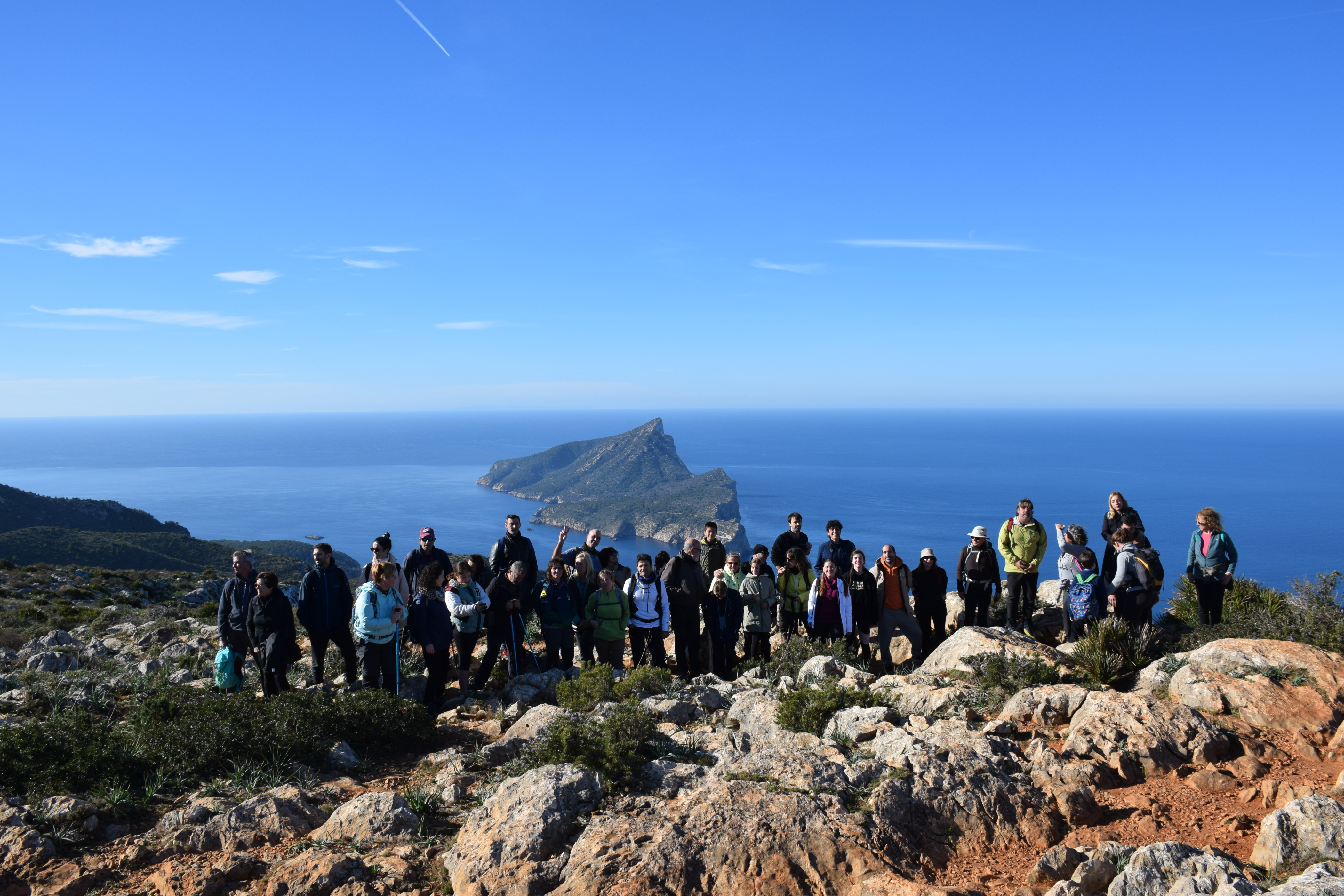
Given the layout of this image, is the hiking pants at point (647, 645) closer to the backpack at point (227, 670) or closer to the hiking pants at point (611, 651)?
the hiking pants at point (611, 651)

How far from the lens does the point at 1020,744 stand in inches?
211

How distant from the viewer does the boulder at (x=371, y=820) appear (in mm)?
4430

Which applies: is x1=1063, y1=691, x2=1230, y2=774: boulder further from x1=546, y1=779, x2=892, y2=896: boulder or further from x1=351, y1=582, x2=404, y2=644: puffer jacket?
x1=351, y1=582, x2=404, y2=644: puffer jacket

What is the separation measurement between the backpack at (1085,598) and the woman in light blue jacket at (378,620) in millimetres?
7533

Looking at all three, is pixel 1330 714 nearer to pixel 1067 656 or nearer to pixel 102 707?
pixel 1067 656

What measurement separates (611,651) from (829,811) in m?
4.43

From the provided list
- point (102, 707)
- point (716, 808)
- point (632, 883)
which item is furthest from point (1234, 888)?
point (102, 707)

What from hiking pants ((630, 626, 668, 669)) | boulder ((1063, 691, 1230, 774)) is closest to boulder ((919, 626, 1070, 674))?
boulder ((1063, 691, 1230, 774))

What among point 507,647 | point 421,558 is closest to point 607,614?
point 507,647

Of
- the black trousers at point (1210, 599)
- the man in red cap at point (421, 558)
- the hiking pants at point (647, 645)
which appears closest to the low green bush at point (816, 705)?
the hiking pants at point (647, 645)

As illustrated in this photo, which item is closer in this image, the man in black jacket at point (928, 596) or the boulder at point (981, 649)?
the boulder at point (981, 649)

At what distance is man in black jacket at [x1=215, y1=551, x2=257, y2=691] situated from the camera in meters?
7.34

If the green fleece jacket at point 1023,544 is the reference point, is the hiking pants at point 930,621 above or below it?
below

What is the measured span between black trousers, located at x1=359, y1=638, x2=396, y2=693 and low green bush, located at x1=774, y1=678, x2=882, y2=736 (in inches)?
159
